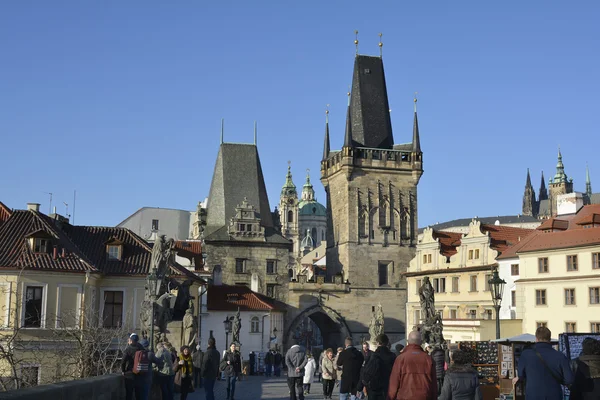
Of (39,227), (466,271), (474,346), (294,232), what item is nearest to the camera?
(474,346)

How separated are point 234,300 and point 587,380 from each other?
4510 centimetres

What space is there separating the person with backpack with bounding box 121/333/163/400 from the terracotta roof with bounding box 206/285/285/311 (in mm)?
39479

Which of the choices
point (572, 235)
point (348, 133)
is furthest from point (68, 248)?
point (348, 133)

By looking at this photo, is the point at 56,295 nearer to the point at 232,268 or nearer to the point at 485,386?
the point at 485,386

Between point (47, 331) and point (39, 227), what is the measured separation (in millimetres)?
5178

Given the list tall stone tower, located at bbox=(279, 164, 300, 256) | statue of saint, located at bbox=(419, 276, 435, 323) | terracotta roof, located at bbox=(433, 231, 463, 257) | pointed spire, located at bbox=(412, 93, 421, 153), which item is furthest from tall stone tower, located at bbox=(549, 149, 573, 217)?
statue of saint, located at bbox=(419, 276, 435, 323)

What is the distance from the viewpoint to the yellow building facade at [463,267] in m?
47.9

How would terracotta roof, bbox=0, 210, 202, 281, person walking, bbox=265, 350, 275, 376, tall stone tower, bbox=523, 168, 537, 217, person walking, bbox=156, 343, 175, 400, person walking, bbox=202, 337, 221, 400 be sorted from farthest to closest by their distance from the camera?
1. tall stone tower, bbox=523, 168, 537, 217
2. person walking, bbox=265, 350, 275, 376
3. terracotta roof, bbox=0, 210, 202, 281
4. person walking, bbox=202, 337, 221, 400
5. person walking, bbox=156, 343, 175, 400

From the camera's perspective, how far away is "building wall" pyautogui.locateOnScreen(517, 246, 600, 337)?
126ft

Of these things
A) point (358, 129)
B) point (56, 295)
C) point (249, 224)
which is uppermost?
point (358, 129)

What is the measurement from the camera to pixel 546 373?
8531 mm

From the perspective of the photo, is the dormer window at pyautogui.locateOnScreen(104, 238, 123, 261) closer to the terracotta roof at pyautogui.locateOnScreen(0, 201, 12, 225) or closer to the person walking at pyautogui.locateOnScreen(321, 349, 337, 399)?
the terracotta roof at pyautogui.locateOnScreen(0, 201, 12, 225)

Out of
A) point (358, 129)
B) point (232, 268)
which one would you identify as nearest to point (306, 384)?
point (232, 268)

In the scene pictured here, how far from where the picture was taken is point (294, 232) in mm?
175500
